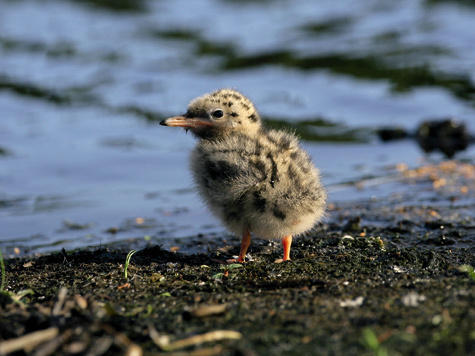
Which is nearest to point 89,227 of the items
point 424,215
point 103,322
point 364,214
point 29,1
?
point 364,214

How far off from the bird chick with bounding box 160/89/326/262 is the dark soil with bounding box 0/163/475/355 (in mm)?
327

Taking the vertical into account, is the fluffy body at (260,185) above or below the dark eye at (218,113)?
below

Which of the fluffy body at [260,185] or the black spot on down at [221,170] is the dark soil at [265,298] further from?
the black spot on down at [221,170]

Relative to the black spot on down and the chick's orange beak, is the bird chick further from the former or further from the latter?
the chick's orange beak

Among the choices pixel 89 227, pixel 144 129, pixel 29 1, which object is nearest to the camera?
pixel 89 227

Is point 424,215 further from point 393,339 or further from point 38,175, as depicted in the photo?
point 38,175

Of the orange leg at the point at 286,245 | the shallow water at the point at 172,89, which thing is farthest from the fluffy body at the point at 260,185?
the shallow water at the point at 172,89

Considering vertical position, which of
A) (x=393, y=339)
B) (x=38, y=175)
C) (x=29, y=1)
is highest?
(x=29, y=1)

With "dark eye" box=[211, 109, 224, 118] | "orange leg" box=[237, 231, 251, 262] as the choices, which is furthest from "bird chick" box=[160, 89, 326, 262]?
"dark eye" box=[211, 109, 224, 118]

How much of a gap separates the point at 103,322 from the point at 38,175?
6844 millimetres

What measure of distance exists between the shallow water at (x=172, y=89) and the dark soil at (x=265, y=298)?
6.56 ft

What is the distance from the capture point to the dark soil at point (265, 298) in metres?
3.79

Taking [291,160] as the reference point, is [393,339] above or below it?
below

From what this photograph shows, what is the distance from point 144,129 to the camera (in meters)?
12.7
